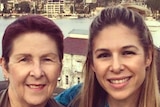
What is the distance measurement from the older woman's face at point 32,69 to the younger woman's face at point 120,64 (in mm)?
114

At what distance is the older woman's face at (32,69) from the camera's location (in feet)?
2.47

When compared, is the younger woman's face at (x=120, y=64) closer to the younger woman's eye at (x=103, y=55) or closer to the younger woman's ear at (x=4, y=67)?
the younger woman's eye at (x=103, y=55)

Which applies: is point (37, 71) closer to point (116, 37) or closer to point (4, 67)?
point (4, 67)

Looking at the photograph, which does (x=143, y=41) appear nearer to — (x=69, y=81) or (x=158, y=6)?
(x=69, y=81)

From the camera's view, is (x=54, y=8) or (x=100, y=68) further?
(x=54, y=8)

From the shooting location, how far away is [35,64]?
2.47 ft

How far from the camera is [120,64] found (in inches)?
32.4

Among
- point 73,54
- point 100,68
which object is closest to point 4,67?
point 100,68

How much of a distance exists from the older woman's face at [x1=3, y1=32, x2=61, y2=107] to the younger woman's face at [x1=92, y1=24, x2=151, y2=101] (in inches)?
4.5

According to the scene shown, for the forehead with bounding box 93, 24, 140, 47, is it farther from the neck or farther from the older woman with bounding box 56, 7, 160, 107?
the neck

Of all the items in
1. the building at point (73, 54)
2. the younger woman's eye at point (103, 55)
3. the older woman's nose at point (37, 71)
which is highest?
the younger woman's eye at point (103, 55)

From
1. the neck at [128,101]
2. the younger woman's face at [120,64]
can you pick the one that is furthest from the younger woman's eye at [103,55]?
the neck at [128,101]

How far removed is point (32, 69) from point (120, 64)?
0.18 meters

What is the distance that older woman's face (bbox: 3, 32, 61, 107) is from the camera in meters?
0.75
